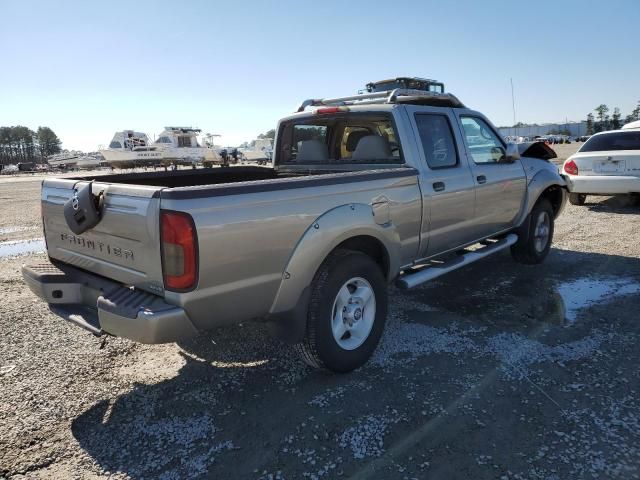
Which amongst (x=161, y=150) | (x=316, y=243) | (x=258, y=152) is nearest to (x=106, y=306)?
(x=316, y=243)

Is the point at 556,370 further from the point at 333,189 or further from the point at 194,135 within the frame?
the point at 194,135

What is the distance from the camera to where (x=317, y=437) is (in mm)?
2746

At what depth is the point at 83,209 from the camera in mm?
3039

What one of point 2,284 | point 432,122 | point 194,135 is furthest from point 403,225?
point 194,135

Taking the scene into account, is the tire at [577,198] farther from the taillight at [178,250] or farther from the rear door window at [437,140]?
the taillight at [178,250]

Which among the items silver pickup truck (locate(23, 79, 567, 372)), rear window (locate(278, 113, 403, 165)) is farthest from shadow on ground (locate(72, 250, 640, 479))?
rear window (locate(278, 113, 403, 165))

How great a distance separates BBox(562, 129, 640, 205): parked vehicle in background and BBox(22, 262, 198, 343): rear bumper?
8.65 meters

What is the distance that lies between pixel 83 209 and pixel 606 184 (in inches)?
376

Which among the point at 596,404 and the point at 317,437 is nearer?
the point at 317,437

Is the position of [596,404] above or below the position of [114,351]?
below

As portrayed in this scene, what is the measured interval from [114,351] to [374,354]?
2.12 meters

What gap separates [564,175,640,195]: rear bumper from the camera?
9.12m

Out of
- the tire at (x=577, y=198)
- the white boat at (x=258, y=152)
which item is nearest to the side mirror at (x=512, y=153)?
the tire at (x=577, y=198)

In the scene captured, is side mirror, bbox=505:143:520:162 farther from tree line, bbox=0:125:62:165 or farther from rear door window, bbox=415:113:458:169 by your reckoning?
tree line, bbox=0:125:62:165
